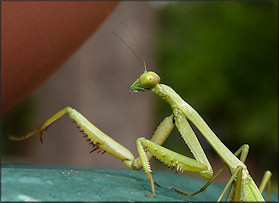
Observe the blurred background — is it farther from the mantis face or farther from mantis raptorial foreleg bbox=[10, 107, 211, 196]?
mantis raptorial foreleg bbox=[10, 107, 211, 196]

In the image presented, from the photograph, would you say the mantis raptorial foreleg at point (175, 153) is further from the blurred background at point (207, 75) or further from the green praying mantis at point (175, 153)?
the blurred background at point (207, 75)

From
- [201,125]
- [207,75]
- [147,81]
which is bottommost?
[201,125]

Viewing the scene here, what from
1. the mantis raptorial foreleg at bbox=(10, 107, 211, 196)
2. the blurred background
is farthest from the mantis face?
the blurred background

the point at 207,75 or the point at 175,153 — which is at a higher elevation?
the point at 207,75

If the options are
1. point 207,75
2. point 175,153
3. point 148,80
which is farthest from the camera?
point 207,75

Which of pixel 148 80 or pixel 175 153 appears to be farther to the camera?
pixel 148 80

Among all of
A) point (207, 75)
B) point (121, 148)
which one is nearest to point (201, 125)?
point (121, 148)

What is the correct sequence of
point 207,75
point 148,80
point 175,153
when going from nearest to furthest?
1. point 175,153
2. point 148,80
3. point 207,75

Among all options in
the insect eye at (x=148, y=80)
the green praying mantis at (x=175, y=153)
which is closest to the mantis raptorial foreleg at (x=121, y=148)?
the green praying mantis at (x=175, y=153)

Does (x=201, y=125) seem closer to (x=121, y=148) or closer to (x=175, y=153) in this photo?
(x=175, y=153)
